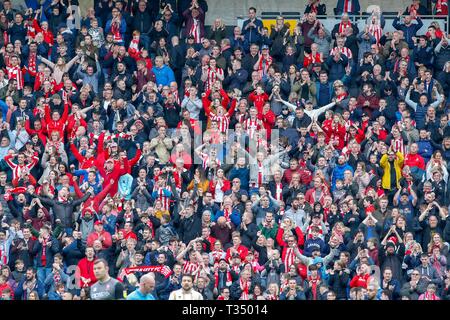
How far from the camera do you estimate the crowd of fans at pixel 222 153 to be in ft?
84.8

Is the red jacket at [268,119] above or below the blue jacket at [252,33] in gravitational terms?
below

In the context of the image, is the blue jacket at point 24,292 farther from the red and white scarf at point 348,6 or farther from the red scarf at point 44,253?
the red and white scarf at point 348,6

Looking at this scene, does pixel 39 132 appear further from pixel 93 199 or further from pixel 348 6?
pixel 348 6

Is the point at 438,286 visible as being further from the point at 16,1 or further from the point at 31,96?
the point at 16,1

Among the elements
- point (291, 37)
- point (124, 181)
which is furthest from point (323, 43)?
point (124, 181)

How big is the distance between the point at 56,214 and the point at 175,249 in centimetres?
254

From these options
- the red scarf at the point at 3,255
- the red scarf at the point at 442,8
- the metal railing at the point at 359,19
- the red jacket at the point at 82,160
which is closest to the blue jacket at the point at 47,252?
the red scarf at the point at 3,255

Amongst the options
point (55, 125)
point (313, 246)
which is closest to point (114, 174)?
point (55, 125)

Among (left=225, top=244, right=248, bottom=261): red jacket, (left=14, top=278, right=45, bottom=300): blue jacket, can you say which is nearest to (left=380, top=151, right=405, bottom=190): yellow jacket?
(left=225, top=244, right=248, bottom=261): red jacket

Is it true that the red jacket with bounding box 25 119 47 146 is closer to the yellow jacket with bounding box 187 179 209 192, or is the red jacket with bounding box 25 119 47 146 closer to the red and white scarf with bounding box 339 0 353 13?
the yellow jacket with bounding box 187 179 209 192

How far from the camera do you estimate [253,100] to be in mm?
30062
